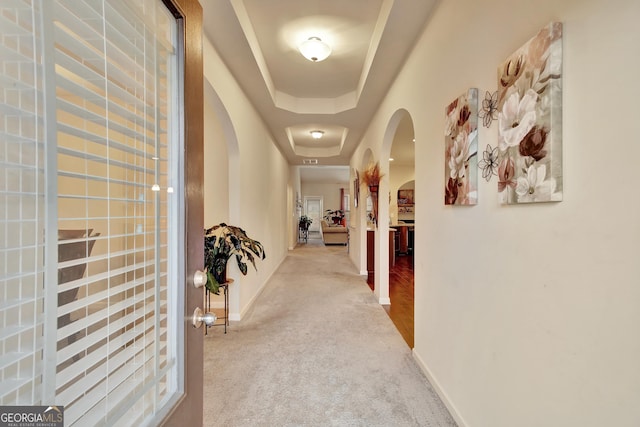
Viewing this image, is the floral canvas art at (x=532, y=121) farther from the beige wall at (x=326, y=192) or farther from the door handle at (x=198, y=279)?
the beige wall at (x=326, y=192)

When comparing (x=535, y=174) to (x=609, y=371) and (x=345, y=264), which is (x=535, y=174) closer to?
(x=609, y=371)

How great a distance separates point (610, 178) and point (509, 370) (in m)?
0.87

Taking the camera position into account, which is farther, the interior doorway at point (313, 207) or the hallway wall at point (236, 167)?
the interior doorway at point (313, 207)

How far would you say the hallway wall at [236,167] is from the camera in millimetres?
2727

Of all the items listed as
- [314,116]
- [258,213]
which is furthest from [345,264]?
[314,116]

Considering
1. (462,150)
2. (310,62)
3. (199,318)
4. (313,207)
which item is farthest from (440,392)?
(313,207)

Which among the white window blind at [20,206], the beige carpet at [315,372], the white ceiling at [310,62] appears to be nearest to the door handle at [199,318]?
the white window blind at [20,206]

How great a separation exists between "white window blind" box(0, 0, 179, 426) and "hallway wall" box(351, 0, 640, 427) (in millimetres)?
1259

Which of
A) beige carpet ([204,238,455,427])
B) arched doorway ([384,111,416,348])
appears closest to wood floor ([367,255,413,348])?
arched doorway ([384,111,416,348])

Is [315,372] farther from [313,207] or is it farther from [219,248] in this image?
[313,207]

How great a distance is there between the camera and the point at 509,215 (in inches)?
48.7

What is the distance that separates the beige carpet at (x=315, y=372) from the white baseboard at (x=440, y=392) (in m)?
0.03

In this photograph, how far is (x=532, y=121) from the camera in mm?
1057

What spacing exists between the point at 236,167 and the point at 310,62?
1.42 meters
